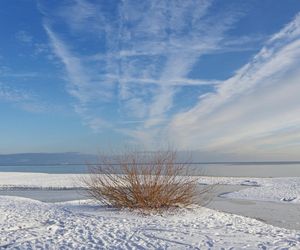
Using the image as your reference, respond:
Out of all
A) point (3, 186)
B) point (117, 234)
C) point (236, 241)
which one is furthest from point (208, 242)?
point (3, 186)

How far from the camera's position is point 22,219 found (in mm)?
10625

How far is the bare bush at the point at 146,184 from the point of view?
1230 cm

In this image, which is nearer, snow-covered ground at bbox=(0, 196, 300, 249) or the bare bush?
snow-covered ground at bbox=(0, 196, 300, 249)

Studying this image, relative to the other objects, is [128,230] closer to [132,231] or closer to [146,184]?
[132,231]

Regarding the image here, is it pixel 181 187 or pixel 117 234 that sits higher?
pixel 181 187

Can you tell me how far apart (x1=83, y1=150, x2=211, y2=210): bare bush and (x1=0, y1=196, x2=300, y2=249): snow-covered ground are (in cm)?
54

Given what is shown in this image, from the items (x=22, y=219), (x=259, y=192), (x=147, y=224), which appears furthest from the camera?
(x=259, y=192)

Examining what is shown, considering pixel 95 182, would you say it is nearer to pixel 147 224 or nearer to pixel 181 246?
pixel 147 224

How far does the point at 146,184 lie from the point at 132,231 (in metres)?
3.45

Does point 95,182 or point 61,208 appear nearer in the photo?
point 61,208

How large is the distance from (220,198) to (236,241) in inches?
371

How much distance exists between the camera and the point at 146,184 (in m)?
12.3

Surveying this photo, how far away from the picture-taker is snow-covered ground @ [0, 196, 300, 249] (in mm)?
7777

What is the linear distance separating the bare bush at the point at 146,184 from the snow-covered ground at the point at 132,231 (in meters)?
0.54
